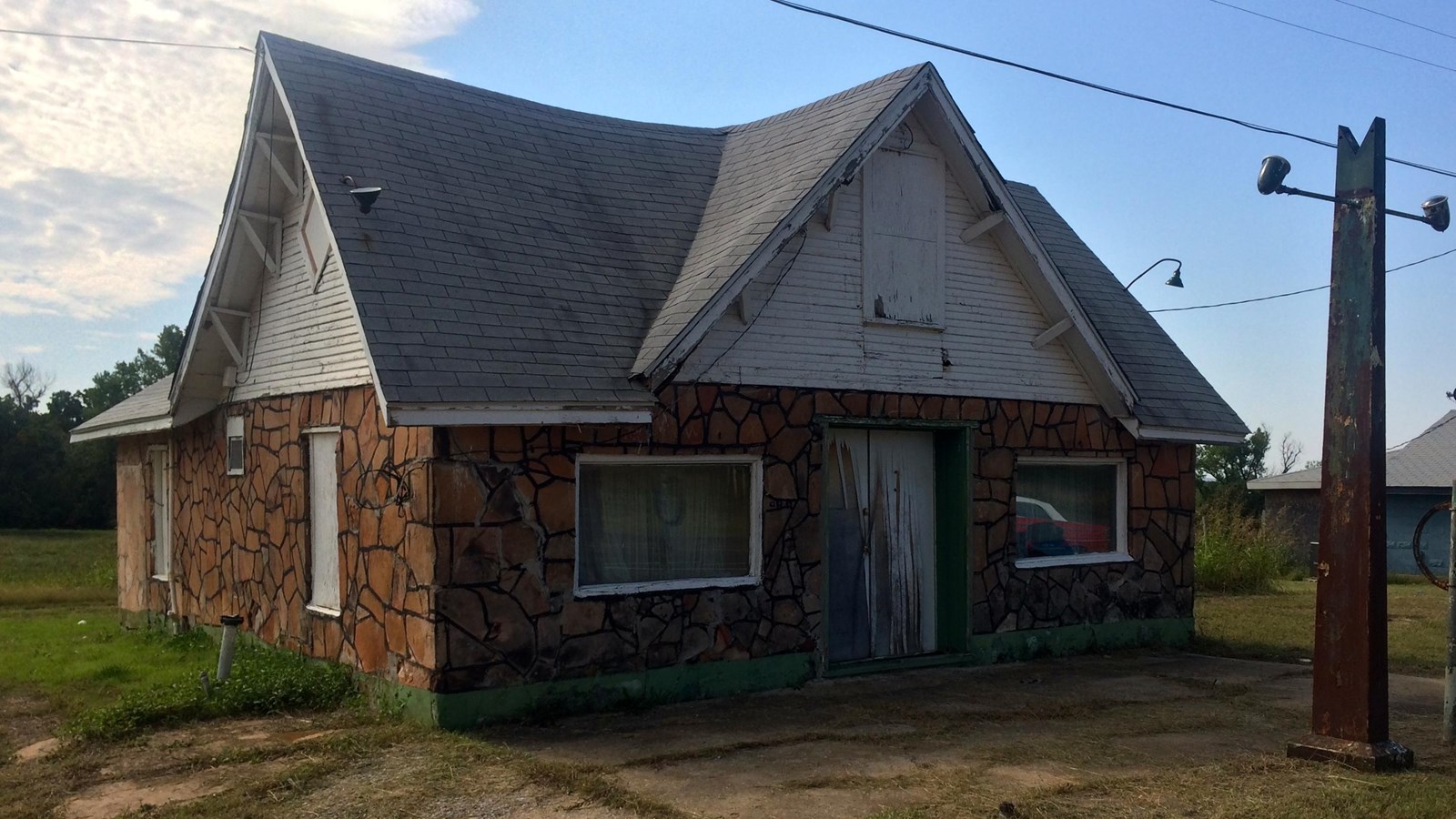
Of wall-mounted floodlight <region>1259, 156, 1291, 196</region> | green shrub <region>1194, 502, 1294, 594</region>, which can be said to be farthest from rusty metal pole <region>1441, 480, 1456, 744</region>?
green shrub <region>1194, 502, 1294, 594</region>

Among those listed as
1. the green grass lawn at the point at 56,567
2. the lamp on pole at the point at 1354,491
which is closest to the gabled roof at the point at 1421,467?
the lamp on pole at the point at 1354,491

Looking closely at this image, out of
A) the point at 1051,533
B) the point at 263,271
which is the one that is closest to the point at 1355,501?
the point at 1051,533

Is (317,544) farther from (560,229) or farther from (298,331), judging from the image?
(560,229)

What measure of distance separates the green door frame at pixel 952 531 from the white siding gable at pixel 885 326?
438 mm

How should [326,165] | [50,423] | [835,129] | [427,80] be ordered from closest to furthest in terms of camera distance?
1. [326,165]
2. [835,129]
3. [427,80]
4. [50,423]

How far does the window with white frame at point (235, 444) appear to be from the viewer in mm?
12781

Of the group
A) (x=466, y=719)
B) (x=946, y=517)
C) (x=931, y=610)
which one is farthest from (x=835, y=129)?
(x=466, y=719)

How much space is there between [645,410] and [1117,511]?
6.71 metres

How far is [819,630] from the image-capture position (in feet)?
36.4

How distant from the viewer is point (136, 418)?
577 inches

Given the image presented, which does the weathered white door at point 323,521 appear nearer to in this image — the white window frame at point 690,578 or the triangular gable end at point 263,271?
the triangular gable end at point 263,271

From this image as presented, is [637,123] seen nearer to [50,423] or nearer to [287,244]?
[287,244]

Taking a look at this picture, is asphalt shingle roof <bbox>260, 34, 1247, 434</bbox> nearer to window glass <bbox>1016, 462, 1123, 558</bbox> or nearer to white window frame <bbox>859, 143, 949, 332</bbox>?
white window frame <bbox>859, 143, 949, 332</bbox>

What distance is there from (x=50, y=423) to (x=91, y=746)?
153ft
